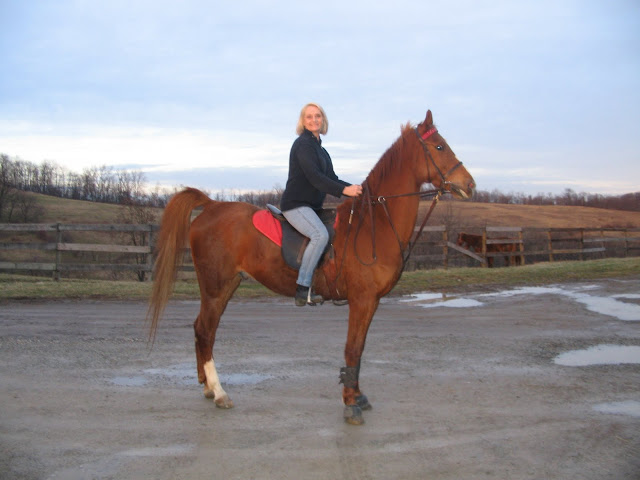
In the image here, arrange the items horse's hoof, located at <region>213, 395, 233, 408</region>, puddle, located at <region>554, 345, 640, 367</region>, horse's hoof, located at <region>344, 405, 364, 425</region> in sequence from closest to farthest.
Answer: horse's hoof, located at <region>344, 405, 364, 425</region>
horse's hoof, located at <region>213, 395, 233, 408</region>
puddle, located at <region>554, 345, 640, 367</region>

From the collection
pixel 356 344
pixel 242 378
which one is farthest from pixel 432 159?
pixel 242 378

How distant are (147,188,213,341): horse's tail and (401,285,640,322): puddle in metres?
6.84

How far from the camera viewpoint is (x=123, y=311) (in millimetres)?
10695

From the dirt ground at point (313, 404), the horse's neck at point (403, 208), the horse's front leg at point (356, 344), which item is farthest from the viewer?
the horse's neck at point (403, 208)

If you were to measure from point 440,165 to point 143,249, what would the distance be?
12.7m

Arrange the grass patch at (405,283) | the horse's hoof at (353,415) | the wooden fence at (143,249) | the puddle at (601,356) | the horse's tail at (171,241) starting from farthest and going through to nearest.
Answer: the wooden fence at (143,249) < the grass patch at (405,283) < the puddle at (601,356) < the horse's tail at (171,241) < the horse's hoof at (353,415)

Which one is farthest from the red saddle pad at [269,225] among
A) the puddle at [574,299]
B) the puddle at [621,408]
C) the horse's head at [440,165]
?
the puddle at [574,299]

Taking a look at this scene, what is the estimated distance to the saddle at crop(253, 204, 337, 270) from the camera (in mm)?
5082

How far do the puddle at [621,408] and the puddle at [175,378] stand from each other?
11.1ft

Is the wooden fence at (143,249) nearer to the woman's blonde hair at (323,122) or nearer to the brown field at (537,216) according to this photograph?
the woman's blonde hair at (323,122)

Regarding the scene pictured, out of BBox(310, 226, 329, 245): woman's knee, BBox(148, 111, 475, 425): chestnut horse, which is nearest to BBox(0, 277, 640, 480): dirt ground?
BBox(148, 111, 475, 425): chestnut horse

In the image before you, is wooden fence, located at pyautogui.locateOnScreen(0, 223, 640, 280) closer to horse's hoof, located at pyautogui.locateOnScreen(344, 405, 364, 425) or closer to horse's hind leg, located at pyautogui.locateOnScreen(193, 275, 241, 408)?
horse's hind leg, located at pyautogui.locateOnScreen(193, 275, 241, 408)

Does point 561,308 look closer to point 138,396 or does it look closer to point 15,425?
point 138,396

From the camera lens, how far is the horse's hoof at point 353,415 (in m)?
4.54
